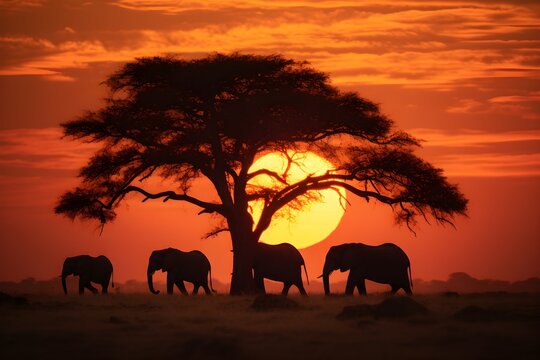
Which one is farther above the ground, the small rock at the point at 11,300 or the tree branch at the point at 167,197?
the tree branch at the point at 167,197

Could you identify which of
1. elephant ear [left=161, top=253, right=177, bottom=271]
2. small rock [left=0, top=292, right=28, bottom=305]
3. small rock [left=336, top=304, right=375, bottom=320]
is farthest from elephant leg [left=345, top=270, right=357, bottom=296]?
small rock [left=0, top=292, right=28, bottom=305]

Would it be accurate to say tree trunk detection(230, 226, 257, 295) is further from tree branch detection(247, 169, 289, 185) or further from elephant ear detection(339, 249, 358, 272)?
elephant ear detection(339, 249, 358, 272)

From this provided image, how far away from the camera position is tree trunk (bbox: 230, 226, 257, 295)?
4272 cm

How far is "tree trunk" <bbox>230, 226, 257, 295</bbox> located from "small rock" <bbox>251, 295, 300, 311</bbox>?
8.15 m

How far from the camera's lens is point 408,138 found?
4403cm

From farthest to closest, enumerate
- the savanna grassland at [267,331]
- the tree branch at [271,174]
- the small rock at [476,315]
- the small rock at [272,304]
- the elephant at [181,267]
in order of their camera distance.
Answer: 1. the elephant at [181,267]
2. the tree branch at [271,174]
3. the small rock at [272,304]
4. the small rock at [476,315]
5. the savanna grassland at [267,331]

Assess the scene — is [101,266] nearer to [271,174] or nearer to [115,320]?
[271,174]

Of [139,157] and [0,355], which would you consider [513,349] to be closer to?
[0,355]

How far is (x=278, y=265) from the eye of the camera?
4428 centimetres

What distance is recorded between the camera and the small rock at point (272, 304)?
3370 centimetres

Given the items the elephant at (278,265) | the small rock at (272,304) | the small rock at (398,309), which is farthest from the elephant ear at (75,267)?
the small rock at (398,309)

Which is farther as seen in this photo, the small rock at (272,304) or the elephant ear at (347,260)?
the elephant ear at (347,260)

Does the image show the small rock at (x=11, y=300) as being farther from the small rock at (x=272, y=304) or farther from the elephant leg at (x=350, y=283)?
the elephant leg at (x=350, y=283)

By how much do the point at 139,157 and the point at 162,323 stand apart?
14.9m
